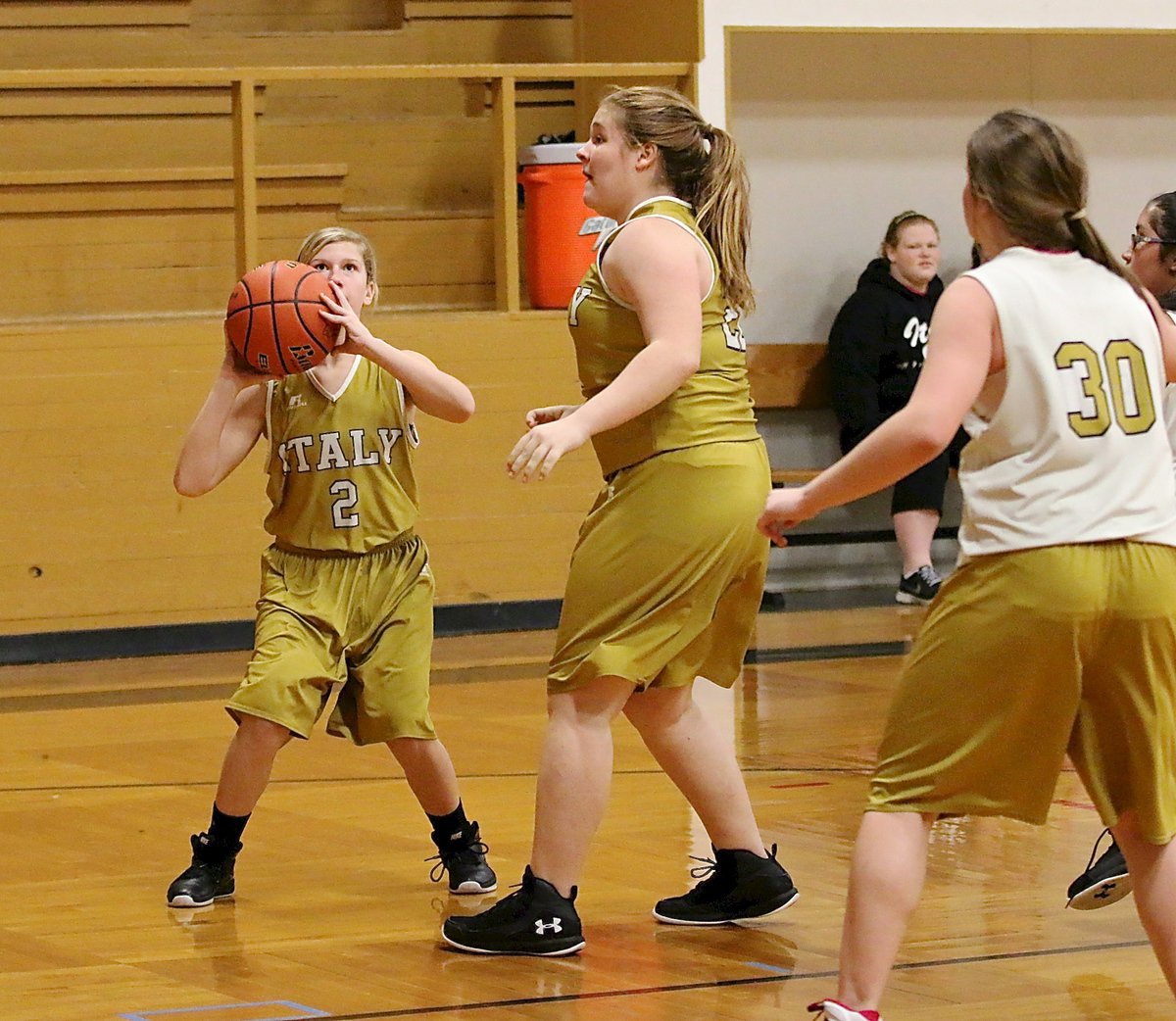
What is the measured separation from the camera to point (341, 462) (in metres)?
4.80

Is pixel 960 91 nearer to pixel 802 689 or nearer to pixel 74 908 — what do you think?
pixel 802 689

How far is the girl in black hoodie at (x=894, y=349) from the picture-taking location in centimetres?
1034

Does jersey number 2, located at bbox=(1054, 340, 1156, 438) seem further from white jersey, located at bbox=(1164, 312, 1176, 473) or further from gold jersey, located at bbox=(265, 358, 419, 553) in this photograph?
gold jersey, located at bbox=(265, 358, 419, 553)

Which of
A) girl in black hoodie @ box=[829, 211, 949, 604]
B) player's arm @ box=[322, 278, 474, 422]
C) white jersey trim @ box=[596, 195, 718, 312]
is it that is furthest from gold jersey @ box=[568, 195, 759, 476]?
girl in black hoodie @ box=[829, 211, 949, 604]

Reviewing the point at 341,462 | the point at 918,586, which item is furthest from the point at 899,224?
the point at 341,462

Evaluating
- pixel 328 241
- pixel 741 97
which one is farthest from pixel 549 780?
pixel 741 97

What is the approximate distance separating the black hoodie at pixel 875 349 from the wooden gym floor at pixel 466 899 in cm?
308

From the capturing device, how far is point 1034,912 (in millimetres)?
4445

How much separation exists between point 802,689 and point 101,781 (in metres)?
2.67

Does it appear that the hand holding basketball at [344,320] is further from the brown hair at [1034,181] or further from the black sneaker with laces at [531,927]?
the brown hair at [1034,181]

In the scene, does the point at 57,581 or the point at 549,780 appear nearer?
the point at 549,780

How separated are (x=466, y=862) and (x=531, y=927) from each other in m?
0.68

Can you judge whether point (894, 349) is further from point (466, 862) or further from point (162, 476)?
point (466, 862)

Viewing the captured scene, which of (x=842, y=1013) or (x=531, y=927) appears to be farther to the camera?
(x=531, y=927)
